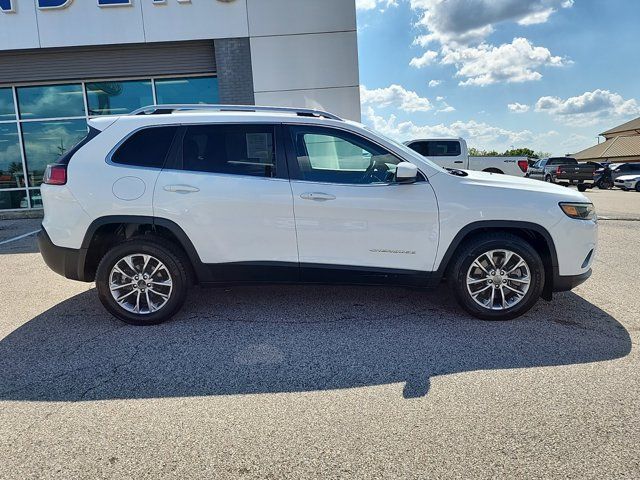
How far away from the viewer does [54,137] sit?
12.6 metres

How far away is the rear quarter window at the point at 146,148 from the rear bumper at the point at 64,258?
930 millimetres

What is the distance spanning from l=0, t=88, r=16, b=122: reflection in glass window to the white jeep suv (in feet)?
36.9

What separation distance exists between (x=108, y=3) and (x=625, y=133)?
63653mm

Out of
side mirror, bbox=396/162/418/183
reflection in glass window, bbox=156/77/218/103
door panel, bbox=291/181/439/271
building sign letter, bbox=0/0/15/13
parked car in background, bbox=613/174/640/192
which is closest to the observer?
side mirror, bbox=396/162/418/183

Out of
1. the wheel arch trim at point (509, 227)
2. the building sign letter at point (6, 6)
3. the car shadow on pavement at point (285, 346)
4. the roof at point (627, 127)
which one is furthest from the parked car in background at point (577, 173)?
the roof at point (627, 127)

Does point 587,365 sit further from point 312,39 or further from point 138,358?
point 312,39

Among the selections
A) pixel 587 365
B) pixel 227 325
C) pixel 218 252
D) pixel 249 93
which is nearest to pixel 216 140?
pixel 218 252

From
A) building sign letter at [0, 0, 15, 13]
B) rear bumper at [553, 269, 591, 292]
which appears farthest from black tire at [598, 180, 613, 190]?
building sign letter at [0, 0, 15, 13]

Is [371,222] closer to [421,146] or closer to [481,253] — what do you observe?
[481,253]

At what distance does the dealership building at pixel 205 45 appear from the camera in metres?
10.8

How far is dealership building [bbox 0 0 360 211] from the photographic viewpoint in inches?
424

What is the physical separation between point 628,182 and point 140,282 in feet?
92.0

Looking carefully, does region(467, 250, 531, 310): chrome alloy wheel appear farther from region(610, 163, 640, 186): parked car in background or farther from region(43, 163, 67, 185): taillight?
region(610, 163, 640, 186): parked car in background

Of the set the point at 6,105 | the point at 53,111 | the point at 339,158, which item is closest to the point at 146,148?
the point at 339,158
